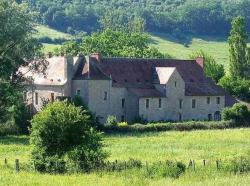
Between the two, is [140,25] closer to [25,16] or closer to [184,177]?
[25,16]

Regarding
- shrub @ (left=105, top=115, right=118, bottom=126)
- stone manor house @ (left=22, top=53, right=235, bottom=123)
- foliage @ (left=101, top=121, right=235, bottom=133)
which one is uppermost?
stone manor house @ (left=22, top=53, right=235, bottom=123)

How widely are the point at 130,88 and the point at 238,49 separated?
82.9ft

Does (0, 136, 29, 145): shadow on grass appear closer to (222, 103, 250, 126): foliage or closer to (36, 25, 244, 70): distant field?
(222, 103, 250, 126): foliage

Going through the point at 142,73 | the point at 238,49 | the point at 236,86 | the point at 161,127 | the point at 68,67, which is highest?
the point at 238,49

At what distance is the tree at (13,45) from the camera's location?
66625 mm

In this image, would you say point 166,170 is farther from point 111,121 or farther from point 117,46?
point 117,46

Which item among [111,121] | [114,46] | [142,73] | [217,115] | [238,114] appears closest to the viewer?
[111,121]

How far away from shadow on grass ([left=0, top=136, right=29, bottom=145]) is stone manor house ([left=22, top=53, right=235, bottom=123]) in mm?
11913

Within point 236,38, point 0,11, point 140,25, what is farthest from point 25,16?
point 140,25

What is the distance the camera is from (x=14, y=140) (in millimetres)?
63312

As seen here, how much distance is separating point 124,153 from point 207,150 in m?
6.42

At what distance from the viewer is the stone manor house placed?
81500 mm

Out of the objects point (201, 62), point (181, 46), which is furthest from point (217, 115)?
point (181, 46)

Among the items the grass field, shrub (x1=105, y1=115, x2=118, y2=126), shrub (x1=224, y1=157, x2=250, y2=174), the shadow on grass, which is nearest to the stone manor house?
shrub (x1=105, y1=115, x2=118, y2=126)
